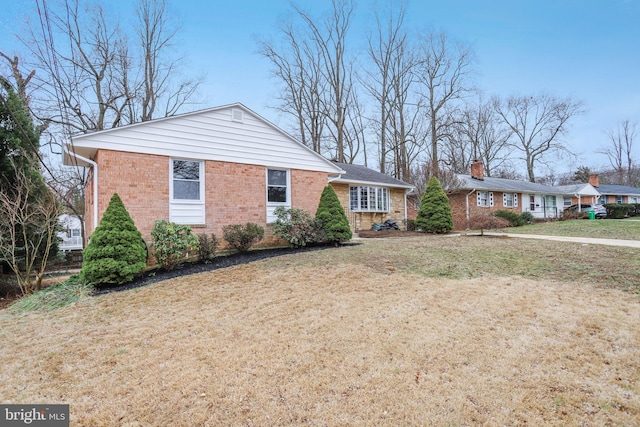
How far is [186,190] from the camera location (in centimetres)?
992

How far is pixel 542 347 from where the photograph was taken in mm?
3785

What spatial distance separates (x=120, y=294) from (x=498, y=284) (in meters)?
7.51

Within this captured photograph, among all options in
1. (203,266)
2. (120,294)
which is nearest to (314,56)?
(203,266)

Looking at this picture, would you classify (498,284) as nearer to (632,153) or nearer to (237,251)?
(237,251)

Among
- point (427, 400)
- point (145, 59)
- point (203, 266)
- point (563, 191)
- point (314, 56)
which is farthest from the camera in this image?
point (563, 191)

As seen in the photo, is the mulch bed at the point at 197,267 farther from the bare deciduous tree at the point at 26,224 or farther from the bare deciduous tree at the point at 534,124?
the bare deciduous tree at the point at 534,124

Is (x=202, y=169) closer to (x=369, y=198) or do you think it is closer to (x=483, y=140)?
(x=369, y=198)

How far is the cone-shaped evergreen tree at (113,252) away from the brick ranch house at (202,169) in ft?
3.92

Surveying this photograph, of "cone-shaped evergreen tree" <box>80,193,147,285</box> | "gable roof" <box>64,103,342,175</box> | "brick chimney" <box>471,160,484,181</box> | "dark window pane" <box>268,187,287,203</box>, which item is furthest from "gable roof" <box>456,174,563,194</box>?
"cone-shaped evergreen tree" <box>80,193,147,285</box>

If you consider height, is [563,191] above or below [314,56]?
below

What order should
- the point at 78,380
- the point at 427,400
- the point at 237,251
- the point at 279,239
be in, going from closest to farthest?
the point at 427,400 < the point at 78,380 < the point at 237,251 < the point at 279,239

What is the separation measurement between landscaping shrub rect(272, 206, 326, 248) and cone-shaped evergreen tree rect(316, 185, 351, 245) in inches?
8.7

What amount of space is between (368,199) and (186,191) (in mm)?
10488
